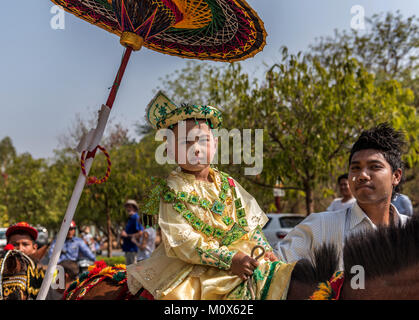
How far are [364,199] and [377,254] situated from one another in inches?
27.4

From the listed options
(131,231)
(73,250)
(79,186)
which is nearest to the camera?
(79,186)

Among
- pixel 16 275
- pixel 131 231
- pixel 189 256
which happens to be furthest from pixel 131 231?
pixel 189 256

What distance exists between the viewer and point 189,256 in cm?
215

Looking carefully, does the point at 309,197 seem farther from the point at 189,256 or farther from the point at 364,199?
the point at 189,256

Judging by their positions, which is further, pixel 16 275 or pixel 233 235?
pixel 16 275

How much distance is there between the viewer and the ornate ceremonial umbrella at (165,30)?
102 inches

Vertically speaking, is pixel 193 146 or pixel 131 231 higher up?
pixel 193 146

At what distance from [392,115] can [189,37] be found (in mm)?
6508

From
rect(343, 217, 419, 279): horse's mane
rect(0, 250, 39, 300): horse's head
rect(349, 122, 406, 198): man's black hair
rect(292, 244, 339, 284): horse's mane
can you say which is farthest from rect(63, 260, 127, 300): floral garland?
rect(349, 122, 406, 198): man's black hair

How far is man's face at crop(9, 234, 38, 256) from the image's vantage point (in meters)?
4.13

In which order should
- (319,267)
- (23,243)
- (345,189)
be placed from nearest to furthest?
(319,267)
(23,243)
(345,189)

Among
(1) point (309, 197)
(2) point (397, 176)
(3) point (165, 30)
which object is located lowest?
(1) point (309, 197)

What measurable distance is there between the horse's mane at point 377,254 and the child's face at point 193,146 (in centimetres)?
84

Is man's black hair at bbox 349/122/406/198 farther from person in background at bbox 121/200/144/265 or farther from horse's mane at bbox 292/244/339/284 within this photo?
person in background at bbox 121/200/144/265
